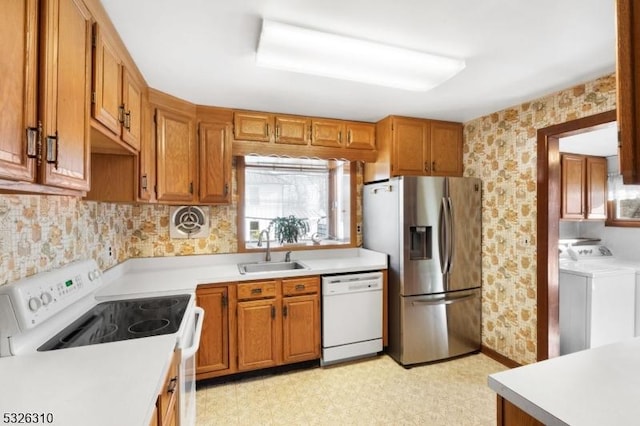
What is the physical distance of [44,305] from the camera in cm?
124

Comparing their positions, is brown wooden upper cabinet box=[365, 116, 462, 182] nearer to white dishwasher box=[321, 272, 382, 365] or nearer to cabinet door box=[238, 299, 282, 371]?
white dishwasher box=[321, 272, 382, 365]

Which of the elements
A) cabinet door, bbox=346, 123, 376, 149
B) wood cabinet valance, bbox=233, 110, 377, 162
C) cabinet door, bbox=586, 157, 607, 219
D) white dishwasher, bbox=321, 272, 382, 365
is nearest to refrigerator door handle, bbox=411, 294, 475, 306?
white dishwasher, bbox=321, 272, 382, 365

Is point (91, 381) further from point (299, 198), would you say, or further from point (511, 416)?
point (299, 198)

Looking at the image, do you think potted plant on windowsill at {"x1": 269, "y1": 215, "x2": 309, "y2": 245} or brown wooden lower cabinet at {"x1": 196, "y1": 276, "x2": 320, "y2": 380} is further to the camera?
potted plant on windowsill at {"x1": 269, "y1": 215, "x2": 309, "y2": 245}

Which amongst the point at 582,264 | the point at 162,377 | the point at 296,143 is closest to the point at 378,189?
the point at 296,143

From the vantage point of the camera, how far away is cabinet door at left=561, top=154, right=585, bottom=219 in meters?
3.47

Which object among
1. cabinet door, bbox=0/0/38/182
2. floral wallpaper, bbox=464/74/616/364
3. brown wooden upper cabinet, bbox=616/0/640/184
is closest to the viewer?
brown wooden upper cabinet, bbox=616/0/640/184

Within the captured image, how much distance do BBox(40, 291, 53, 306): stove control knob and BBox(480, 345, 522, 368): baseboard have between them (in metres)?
3.24

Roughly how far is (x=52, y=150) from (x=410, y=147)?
2.67 metres

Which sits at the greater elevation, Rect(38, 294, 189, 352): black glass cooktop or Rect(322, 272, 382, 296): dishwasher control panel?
Rect(38, 294, 189, 352): black glass cooktop

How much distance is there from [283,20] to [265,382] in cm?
253

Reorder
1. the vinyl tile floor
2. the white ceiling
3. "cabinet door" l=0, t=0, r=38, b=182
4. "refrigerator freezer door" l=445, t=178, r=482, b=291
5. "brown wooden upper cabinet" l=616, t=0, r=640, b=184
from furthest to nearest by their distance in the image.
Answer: "refrigerator freezer door" l=445, t=178, r=482, b=291 < the vinyl tile floor < the white ceiling < "cabinet door" l=0, t=0, r=38, b=182 < "brown wooden upper cabinet" l=616, t=0, r=640, b=184

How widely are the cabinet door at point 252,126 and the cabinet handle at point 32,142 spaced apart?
6.12 feet

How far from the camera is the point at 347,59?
173cm
